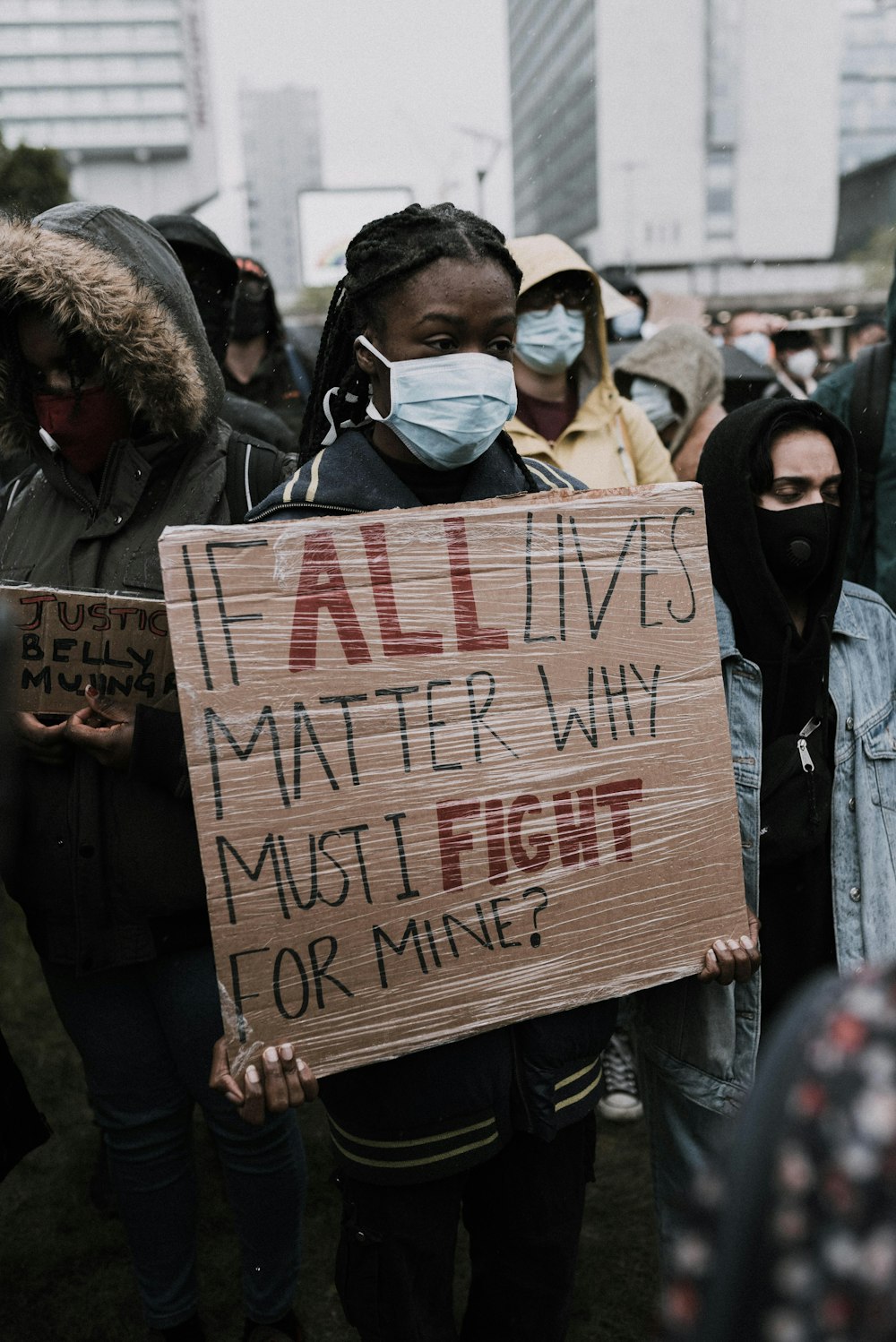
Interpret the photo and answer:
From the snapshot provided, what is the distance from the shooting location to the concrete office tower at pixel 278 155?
132500 millimetres

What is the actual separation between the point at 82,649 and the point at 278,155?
15241cm

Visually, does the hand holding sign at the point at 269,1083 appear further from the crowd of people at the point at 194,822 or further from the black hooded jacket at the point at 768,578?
the black hooded jacket at the point at 768,578

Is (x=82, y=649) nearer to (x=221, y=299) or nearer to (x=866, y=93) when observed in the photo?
(x=221, y=299)

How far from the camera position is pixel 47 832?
1918 millimetres

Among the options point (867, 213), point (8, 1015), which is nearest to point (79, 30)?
point (867, 213)

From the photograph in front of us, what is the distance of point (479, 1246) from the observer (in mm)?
1843

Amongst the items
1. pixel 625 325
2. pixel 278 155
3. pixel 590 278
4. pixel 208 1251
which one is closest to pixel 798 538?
pixel 590 278

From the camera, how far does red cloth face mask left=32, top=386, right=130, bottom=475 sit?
1.96 m

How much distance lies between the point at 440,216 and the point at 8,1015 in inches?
131

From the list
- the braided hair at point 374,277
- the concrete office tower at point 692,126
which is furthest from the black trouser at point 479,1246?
the concrete office tower at point 692,126

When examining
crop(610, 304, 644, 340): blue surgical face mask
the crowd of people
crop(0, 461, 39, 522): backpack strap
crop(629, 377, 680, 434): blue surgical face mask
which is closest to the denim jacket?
the crowd of people

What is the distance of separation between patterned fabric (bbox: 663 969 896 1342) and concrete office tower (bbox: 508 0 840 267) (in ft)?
234

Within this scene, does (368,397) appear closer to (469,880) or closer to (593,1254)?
(469,880)

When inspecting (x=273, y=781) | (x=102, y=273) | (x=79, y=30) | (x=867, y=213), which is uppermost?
(x=79, y=30)
